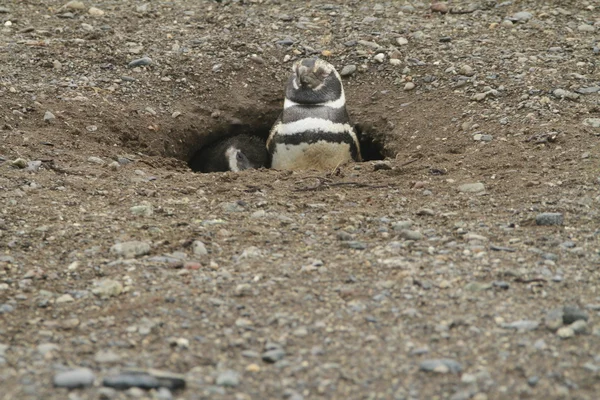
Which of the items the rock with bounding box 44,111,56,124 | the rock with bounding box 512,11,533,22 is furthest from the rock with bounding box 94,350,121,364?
the rock with bounding box 512,11,533,22

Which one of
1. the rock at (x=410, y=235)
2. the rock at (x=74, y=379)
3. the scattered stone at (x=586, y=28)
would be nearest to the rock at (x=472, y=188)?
the rock at (x=410, y=235)

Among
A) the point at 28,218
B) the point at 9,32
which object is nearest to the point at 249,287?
the point at 28,218

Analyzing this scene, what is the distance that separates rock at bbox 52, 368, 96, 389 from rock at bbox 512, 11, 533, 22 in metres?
5.20

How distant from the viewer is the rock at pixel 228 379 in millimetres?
2838

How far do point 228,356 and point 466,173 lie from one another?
2.40m

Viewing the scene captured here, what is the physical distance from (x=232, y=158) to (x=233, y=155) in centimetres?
3

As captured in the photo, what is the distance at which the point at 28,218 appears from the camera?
4227 mm

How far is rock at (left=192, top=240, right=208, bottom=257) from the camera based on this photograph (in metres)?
3.88

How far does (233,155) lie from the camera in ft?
21.4

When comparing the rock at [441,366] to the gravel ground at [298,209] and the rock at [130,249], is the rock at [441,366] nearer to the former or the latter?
the gravel ground at [298,209]

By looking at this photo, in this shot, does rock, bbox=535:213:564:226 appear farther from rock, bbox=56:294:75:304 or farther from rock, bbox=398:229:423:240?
rock, bbox=56:294:75:304

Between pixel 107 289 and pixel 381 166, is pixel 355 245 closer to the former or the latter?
pixel 107 289

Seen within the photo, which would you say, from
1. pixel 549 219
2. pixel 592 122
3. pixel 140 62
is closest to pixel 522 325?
pixel 549 219

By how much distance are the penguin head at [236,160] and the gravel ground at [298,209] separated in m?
0.22
